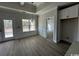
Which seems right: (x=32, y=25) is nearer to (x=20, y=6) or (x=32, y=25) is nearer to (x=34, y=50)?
(x=20, y=6)

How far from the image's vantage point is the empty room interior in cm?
376

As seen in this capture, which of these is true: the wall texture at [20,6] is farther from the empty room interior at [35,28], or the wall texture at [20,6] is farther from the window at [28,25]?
the window at [28,25]

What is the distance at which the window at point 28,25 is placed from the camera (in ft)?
Answer: 23.8

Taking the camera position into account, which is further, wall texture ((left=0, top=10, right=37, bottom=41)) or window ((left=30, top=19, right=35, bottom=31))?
window ((left=30, top=19, right=35, bottom=31))

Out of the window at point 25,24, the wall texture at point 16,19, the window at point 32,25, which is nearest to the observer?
the wall texture at point 16,19

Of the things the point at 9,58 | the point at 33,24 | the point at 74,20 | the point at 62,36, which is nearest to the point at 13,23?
the point at 33,24

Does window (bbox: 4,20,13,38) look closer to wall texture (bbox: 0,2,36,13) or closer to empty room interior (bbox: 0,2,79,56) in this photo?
empty room interior (bbox: 0,2,79,56)

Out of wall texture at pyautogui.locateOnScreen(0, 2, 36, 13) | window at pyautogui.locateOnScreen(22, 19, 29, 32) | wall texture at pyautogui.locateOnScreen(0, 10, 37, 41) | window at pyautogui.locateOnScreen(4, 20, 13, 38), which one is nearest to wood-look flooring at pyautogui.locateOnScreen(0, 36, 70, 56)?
window at pyautogui.locateOnScreen(4, 20, 13, 38)

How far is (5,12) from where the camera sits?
18.6 feet

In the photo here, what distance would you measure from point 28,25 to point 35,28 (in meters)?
1.10

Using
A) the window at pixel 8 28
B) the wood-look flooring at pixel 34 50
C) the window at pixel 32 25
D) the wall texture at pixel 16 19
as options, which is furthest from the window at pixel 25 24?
the wood-look flooring at pixel 34 50

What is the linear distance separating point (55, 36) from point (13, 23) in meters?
3.97

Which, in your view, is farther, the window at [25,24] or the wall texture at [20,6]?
the window at [25,24]

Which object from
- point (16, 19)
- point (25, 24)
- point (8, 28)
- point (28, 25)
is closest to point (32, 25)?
point (28, 25)
